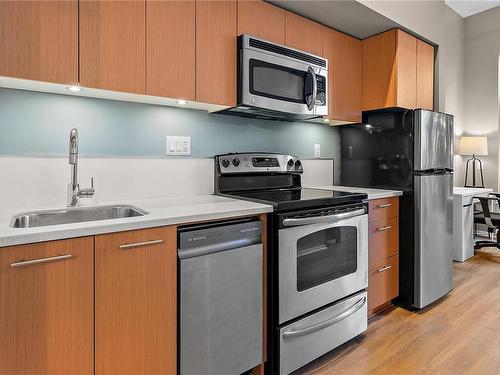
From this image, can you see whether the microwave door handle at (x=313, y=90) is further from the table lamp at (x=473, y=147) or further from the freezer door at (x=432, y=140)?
the table lamp at (x=473, y=147)

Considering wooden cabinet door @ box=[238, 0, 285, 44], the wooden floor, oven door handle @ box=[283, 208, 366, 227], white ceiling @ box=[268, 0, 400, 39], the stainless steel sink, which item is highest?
white ceiling @ box=[268, 0, 400, 39]

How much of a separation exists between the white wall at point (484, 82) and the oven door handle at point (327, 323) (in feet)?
11.3

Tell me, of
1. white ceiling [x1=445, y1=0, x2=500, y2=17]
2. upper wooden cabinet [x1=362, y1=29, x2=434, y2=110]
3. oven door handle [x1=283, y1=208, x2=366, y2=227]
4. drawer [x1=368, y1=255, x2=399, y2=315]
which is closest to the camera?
oven door handle [x1=283, y1=208, x2=366, y2=227]

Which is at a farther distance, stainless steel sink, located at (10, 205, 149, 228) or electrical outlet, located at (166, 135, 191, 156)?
electrical outlet, located at (166, 135, 191, 156)

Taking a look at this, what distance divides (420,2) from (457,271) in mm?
2536

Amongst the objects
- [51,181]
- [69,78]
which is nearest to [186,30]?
[69,78]

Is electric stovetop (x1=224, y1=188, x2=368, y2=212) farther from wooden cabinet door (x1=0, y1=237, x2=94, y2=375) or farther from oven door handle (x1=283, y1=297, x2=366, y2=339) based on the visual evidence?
wooden cabinet door (x1=0, y1=237, x2=94, y2=375)

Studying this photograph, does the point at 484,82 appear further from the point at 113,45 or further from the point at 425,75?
the point at 113,45

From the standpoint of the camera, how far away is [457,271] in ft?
10.7

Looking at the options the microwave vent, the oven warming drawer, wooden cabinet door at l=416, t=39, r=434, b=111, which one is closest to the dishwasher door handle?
the oven warming drawer

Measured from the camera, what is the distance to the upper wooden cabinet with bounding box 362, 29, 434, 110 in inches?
97.0

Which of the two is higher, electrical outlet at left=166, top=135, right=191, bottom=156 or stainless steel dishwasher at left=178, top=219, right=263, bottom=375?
electrical outlet at left=166, top=135, right=191, bottom=156

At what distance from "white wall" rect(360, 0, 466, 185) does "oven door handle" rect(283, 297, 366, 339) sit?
193cm

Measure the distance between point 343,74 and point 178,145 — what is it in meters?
1.42
